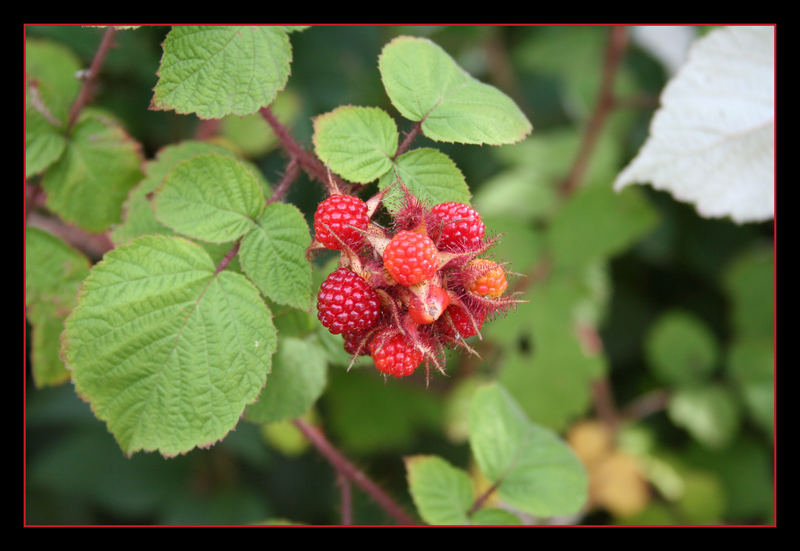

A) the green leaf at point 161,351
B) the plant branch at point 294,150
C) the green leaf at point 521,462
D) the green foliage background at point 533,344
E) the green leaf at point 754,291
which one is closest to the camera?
the green leaf at point 161,351

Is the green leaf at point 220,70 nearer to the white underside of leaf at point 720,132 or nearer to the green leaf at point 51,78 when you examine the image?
the green leaf at point 51,78

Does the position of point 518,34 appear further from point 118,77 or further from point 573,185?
point 118,77

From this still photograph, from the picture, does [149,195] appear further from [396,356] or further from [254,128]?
[254,128]

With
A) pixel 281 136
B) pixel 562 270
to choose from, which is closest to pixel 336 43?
pixel 562 270

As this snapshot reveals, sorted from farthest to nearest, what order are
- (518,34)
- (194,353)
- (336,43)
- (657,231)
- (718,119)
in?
(518,34) < (657,231) < (336,43) < (718,119) < (194,353)

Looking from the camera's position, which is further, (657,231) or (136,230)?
(657,231)

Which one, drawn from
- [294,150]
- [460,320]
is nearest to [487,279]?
[460,320]

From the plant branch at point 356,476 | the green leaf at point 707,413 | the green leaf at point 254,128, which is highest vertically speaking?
the green leaf at point 254,128

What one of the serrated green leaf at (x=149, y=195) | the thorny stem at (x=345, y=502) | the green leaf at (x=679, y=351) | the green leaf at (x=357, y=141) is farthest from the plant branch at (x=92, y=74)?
the green leaf at (x=679, y=351)
